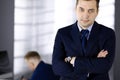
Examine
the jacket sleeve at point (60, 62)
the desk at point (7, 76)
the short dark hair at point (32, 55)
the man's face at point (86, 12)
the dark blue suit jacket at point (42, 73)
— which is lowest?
the desk at point (7, 76)

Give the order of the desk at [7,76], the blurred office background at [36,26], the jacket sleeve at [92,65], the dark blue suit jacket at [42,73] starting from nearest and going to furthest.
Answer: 1. the jacket sleeve at [92,65]
2. the dark blue suit jacket at [42,73]
3. the desk at [7,76]
4. the blurred office background at [36,26]

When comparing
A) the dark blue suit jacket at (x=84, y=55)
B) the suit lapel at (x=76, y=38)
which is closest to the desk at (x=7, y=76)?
the dark blue suit jacket at (x=84, y=55)

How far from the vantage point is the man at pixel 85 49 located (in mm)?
1785

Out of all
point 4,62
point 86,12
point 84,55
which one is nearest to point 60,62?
point 84,55

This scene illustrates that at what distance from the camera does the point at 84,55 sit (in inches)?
72.2

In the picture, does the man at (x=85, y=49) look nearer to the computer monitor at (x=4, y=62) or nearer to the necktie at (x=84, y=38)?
the necktie at (x=84, y=38)

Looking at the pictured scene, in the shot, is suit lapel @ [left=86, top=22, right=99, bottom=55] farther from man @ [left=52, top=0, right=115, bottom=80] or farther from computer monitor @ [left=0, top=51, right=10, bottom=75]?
computer monitor @ [left=0, top=51, right=10, bottom=75]

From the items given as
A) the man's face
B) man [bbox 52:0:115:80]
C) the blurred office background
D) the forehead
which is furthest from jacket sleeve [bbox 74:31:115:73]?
the blurred office background

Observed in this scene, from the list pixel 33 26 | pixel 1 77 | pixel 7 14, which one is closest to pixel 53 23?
pixel 33 26

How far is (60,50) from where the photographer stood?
6.16ft

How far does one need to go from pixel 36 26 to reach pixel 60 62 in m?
1.14

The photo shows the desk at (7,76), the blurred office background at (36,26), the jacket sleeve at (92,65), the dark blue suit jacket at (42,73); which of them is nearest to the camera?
the jacket sleeve at (92,65)

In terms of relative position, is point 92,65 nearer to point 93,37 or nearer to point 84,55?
point 84,55

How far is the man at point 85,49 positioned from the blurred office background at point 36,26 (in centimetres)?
83
